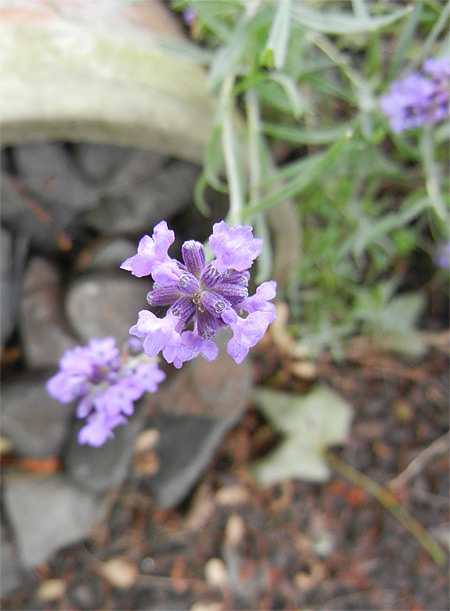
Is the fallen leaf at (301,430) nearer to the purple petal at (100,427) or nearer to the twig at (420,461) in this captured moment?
the twig at (420,461)

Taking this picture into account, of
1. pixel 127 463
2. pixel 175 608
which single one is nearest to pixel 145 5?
pixel 127 463

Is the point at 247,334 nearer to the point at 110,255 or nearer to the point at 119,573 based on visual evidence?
the point at 110,255

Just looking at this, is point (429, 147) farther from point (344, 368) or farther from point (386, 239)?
point (344, 368)

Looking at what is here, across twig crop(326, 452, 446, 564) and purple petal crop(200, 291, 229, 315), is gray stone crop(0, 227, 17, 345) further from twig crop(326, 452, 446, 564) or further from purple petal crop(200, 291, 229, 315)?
twig crop(326, 452, 446, 564)

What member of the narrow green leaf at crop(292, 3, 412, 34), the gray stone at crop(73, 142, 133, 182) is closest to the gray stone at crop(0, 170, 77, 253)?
the gray stone at crop(73, 142, 133, 182)

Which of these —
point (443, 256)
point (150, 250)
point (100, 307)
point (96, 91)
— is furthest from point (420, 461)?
point (150, 250)
